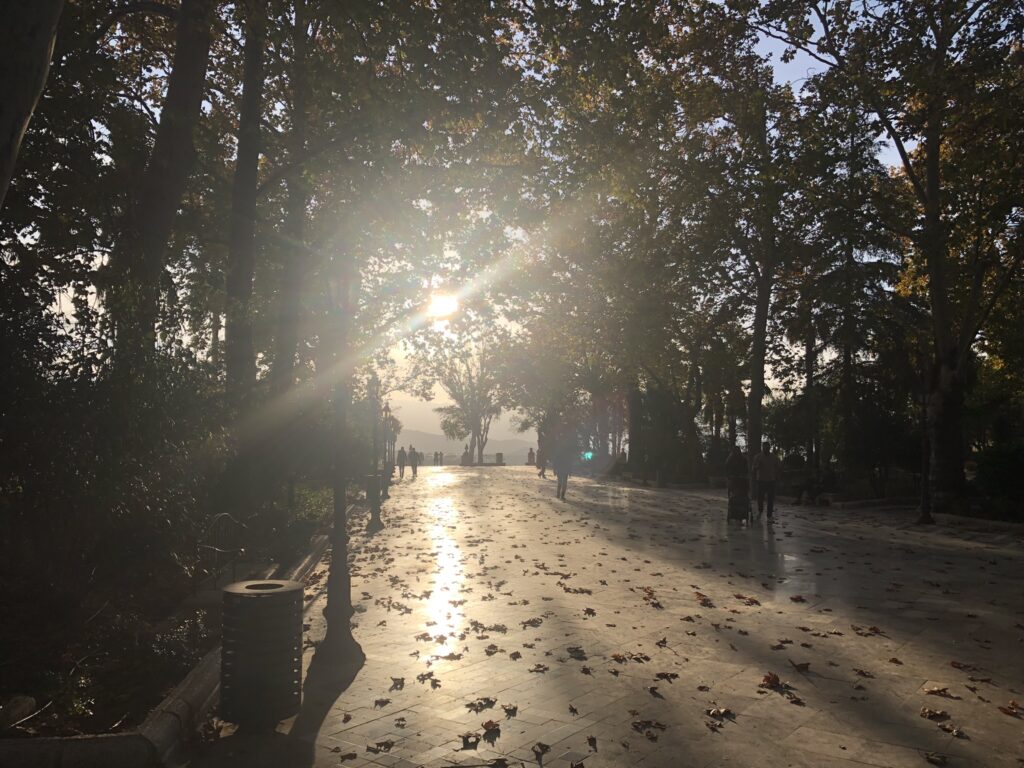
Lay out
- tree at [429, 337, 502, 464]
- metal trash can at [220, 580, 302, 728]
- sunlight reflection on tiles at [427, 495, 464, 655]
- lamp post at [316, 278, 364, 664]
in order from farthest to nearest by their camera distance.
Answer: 1. tree at [429, 337, 502, 464]
2. sunlight reflection on tiles at [427, 495, 464, 655]
3. lamp post at [316, 278, 364, 664]
4. metal trash can at [220, 580, 302, 728]

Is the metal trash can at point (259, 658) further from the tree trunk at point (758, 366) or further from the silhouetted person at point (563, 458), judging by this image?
the tree trunk at point (758, 366)

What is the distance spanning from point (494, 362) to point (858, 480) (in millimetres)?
37285

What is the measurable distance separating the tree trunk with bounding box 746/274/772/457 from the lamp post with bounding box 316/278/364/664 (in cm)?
2236

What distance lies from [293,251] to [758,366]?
57.0 ft

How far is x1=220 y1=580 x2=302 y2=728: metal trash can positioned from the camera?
533cm

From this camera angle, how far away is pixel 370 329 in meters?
28.4

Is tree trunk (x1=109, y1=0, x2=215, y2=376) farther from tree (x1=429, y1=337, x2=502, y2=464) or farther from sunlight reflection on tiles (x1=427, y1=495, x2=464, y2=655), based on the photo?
tree (x1=429, y1=337, x2=502, y2=464)

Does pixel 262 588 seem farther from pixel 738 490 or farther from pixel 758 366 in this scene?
pixel 758 366

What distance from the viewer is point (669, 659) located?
22.6 ft

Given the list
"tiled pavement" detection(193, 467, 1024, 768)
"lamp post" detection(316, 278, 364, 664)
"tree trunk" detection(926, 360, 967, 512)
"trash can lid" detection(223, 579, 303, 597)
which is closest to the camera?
"tiled pavement" detection(193, 467, 1024, 768)

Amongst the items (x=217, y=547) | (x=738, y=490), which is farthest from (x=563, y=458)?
(x=217, y=547)

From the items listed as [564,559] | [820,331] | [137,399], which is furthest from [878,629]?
[820,331]

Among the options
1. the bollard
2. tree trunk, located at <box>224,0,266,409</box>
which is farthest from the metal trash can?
the bollard

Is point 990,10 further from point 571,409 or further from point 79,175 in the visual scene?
point 571,409
